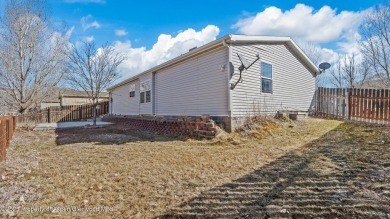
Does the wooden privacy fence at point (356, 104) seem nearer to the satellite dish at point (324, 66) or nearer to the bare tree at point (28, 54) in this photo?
the satellite dish at point (324, 66)

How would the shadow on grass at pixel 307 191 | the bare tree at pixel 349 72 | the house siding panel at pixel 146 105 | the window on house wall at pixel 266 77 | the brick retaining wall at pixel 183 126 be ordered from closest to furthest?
the shadow on grass at pixel 307 191
the brick retaining wall at pixel 183 126
the window on house wall at pixel 266 77
the house siding panel at pixel 146 105
the bare tree at pixel 349 72

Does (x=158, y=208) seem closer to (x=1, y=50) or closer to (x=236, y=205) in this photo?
(x=236, y=205)

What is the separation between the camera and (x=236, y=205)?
280 cm

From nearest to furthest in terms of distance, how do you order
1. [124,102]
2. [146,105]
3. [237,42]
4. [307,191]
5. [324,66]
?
[307,191] < [237,42] < [324,66] < [146,105] < [124,102]

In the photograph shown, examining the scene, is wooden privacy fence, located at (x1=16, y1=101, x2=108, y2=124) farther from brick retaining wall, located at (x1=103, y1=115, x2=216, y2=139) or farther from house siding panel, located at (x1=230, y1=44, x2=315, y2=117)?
house siding panel, located at (x1=230, y1=44, x2=315, y2=117)

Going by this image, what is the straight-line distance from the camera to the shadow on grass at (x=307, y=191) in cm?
258

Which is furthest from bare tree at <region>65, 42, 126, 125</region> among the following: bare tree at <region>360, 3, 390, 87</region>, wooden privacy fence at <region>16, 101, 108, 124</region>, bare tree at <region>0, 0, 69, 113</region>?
bare tree at <region>360, 3, 390, 87</region>

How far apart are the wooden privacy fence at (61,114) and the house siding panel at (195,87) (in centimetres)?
843

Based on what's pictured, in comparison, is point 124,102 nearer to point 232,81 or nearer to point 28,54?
point 28,54

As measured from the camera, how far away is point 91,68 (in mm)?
14375

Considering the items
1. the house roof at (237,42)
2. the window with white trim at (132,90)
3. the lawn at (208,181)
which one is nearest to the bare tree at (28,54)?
the window with white trim at (132,90)

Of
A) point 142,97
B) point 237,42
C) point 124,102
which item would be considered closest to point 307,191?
point 237,42

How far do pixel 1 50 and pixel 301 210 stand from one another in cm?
2043

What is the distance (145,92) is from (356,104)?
10604 mm
